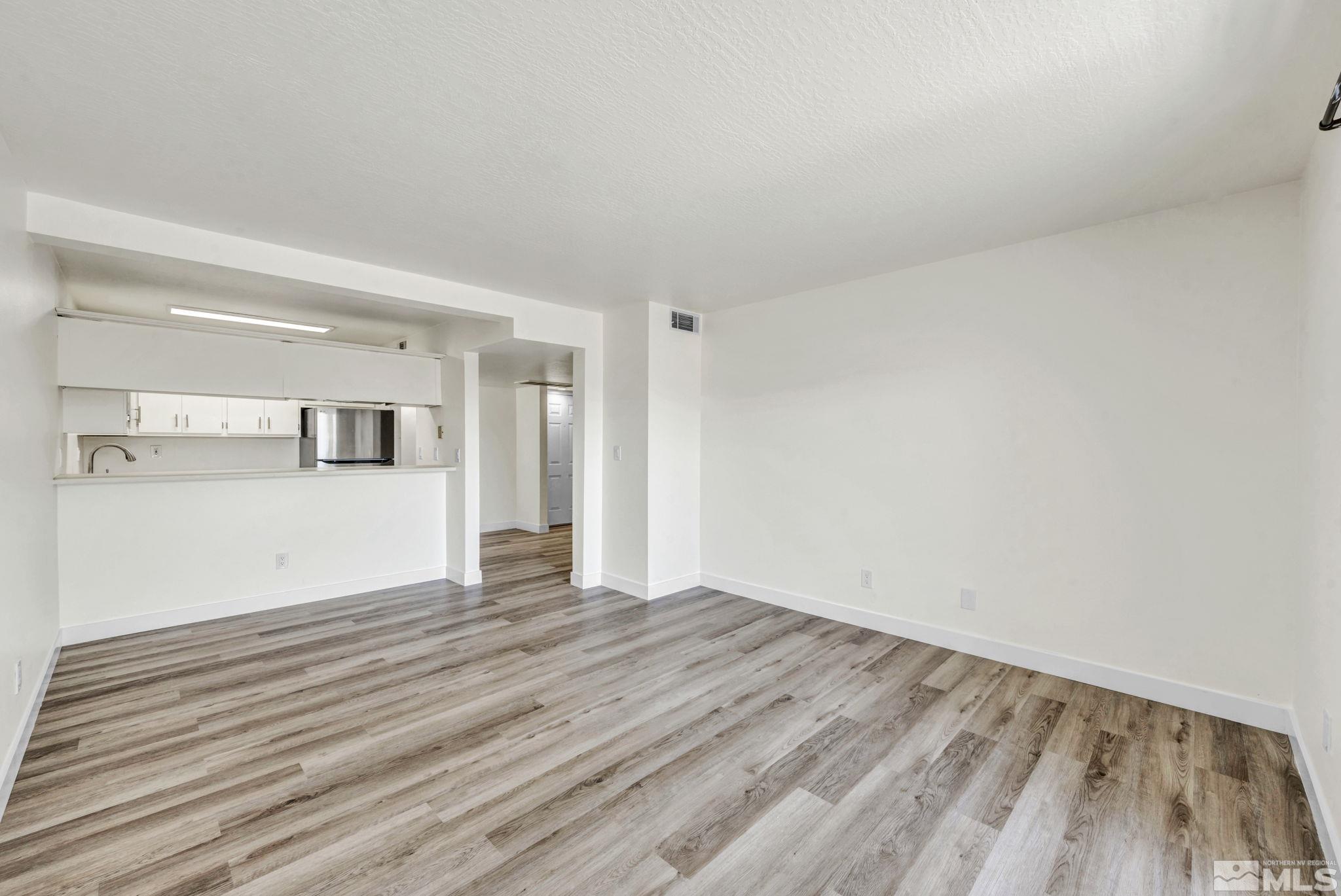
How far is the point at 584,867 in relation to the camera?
177cm

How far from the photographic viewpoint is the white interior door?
27.0 feet

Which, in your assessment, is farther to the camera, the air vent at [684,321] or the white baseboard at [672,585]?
the air vent at [684,321]

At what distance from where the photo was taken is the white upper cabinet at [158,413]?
18.0ft

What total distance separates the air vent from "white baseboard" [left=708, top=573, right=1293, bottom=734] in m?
2.40

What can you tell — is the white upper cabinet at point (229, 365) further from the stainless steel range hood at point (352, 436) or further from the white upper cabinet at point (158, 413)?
the white upper cabinet at point (158, 413)

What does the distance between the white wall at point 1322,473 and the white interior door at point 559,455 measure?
7.33 metres

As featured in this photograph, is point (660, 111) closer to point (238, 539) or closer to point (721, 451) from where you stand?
point (721, 451)

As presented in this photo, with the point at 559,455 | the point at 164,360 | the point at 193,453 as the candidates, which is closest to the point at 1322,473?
the point at 164,360

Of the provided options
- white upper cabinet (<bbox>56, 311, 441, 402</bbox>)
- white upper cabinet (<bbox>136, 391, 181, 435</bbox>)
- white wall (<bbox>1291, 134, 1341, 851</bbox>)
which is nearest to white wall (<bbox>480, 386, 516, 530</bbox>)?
white upper cabinet (<bbox>56, 311, 441, 402</bbox>)

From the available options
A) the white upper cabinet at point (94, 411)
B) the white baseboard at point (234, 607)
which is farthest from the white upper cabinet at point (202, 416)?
the white baseboard at point (234, 607)

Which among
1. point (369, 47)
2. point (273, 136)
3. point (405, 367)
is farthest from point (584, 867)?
point (405, 367)

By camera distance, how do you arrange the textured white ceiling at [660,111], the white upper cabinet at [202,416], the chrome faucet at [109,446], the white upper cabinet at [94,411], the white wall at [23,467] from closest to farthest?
1. the textured white ceiling at [660,111]
2. the white wall at [23,467]
3. the white upper cabinet at [94,411]
4. the chrome faucet at [109,446]
5. the white upper cabinet at [202,416]

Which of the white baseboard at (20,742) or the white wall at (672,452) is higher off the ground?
the white wall at (672,452)

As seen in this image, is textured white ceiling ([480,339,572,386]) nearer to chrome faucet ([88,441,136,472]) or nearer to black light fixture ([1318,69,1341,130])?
chrome faucet ([88,441,136,472])
